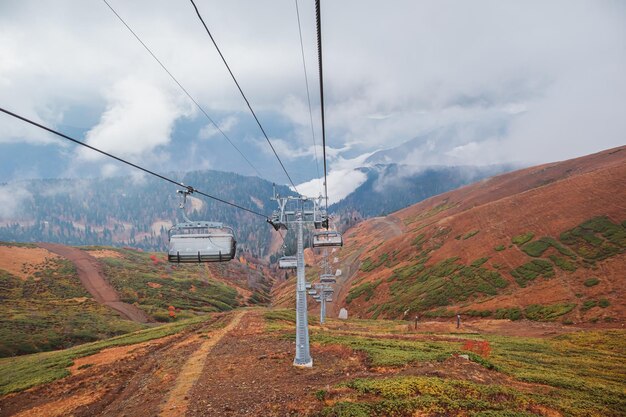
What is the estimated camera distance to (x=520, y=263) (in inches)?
2162

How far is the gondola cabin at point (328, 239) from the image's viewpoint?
29969mm

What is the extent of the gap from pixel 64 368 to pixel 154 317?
50719mm

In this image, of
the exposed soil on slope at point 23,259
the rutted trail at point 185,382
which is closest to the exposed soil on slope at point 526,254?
the rutted trail at point 185,382

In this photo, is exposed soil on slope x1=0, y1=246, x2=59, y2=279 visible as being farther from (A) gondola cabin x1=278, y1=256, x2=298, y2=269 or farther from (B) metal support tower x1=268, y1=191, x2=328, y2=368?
(B) metal support tower x1=268, y1=191, x2=328, y2=368

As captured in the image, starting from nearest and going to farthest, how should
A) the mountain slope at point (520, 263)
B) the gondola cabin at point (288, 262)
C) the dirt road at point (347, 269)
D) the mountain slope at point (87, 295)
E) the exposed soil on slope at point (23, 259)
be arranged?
the gondola cabin at point (288, 262), the mountain slope at point (520, 263), the mountain slope at point (87, 295), the exposed soil on slope at point (23, 259), the dirt road at point (347, 269)

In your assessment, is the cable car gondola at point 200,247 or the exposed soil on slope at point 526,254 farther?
the exposed soil on slope at point 526,254

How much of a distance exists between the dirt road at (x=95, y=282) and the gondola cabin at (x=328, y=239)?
57679 mm

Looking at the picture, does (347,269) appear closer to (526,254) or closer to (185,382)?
(526,254)

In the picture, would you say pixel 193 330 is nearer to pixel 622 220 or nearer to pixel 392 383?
pixel 392 383

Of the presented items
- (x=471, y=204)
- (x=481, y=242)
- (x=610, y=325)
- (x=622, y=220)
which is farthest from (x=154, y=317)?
(x=471, y=204)

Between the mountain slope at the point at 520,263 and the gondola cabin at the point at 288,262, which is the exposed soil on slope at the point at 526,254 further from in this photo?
the gondola cabin at the point at 288,262

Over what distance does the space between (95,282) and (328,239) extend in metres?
84.0

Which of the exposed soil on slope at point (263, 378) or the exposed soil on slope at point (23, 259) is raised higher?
the exposed soil on slope at point (23, 259)

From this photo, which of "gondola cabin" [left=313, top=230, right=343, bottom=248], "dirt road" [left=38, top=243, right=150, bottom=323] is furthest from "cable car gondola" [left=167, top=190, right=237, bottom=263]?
"dirt road" [left=38, top=243, right=150, bottom=323]
